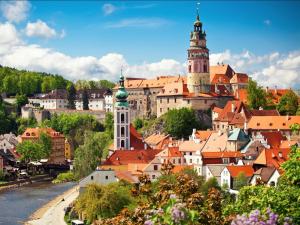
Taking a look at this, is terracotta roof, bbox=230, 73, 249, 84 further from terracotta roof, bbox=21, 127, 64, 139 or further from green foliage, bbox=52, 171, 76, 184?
green foliage, bbox=52, 171, 76, 184

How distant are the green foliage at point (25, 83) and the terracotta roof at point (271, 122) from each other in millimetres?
55029

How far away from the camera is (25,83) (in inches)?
4210

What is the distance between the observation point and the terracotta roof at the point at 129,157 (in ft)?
160

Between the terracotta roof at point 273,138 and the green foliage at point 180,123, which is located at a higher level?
the green foliage at point 180,123

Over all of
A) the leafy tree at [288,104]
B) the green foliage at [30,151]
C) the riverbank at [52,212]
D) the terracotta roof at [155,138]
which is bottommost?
the riverbank at [52,212]

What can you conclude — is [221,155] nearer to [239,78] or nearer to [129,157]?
[129,157]

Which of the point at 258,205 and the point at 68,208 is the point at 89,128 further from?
the point at 258,205

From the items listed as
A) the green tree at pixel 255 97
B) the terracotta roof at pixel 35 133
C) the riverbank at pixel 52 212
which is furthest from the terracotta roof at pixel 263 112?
the terracotta roof at pixel 35 133

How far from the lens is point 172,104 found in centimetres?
7388

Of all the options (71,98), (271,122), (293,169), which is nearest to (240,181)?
(271,122)

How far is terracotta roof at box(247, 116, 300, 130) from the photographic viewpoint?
57.6 m

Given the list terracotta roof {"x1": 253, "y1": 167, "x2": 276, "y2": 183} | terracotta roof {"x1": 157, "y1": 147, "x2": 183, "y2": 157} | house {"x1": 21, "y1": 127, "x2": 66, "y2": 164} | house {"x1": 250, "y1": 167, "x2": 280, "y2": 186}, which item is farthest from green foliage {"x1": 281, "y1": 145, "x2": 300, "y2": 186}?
house {"x1": 21, "y1": 127, "x2": 66, "y2": 164}

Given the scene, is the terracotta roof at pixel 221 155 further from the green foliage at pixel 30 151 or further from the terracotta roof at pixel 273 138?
the green foliage at pixel 30 151

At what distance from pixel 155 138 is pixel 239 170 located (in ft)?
81.8
